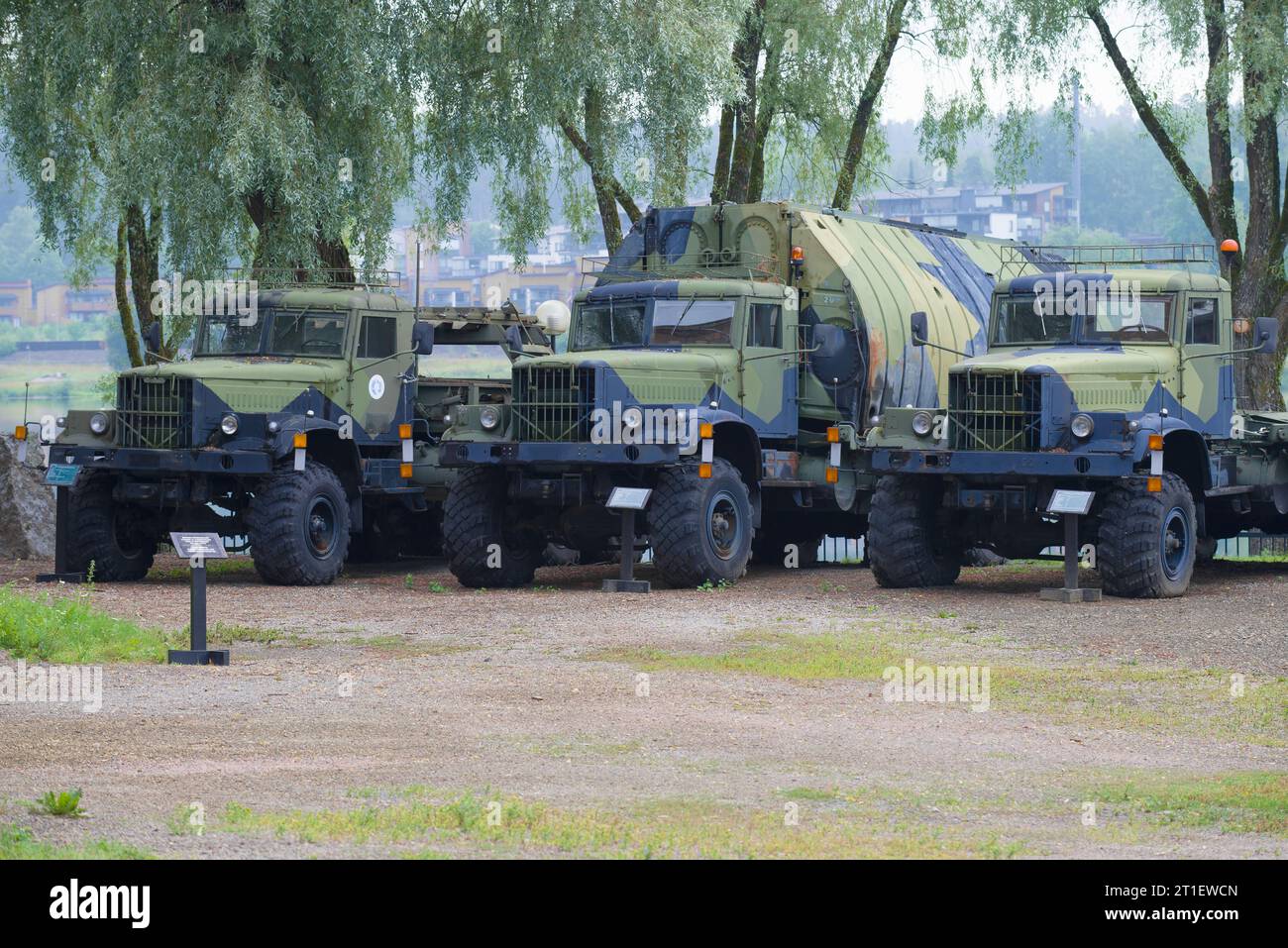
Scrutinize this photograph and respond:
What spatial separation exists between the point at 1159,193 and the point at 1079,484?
3990 inches

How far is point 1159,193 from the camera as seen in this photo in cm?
11638

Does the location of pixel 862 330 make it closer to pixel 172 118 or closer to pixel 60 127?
pixel 172 118

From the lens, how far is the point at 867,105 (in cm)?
3316

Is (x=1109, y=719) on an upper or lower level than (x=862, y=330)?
lower

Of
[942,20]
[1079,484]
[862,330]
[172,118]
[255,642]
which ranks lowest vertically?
[255,642]

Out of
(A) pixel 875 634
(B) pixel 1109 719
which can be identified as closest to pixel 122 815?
(B) pixel 1109 719

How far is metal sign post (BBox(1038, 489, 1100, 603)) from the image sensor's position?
1877 cm

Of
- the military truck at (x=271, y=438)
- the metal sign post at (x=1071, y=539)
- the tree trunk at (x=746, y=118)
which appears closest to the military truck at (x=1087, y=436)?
the metal sign post at (x=1071, y=539)

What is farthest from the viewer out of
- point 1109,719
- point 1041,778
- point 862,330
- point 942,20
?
point 942,20

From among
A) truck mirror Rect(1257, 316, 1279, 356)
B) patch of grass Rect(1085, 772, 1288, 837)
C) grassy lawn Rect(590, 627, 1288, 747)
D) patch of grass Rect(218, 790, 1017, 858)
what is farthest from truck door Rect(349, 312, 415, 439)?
patch of grass Rect(1085, 772, 1288, 837)

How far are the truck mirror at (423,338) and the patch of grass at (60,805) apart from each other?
13.2 m

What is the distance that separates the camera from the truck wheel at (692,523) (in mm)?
20125

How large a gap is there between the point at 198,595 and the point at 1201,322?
36.1 ft

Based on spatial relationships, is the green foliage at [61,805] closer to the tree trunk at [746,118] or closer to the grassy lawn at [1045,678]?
the grassy lawn at [1045,678]
